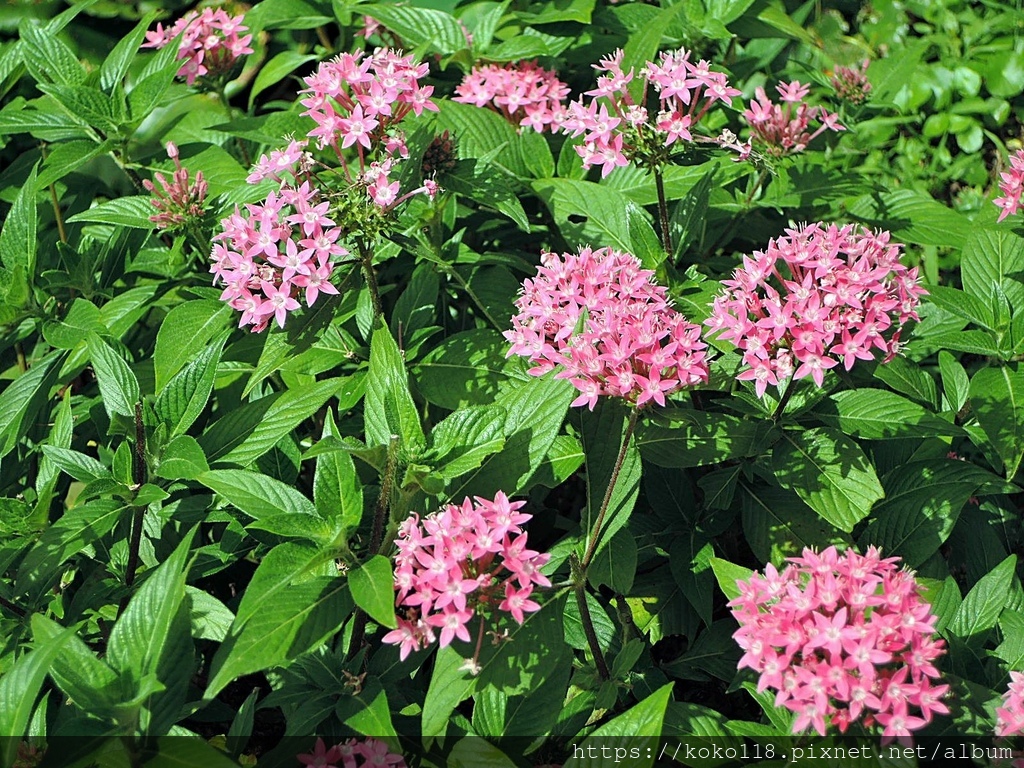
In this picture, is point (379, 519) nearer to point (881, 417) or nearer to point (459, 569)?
point (459, 569)

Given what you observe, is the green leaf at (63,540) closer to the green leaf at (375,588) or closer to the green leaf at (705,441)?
the green leaf at (375,588)

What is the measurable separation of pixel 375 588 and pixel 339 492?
312 millimetres

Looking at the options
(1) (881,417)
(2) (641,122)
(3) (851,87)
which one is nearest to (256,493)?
(2) (641,122)

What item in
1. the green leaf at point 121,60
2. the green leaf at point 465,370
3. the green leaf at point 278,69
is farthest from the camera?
the green leaf at point 278,69

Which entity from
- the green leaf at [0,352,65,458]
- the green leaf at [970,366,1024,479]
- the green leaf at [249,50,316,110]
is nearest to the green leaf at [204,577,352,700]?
the green leaf at [0,352,65,458]

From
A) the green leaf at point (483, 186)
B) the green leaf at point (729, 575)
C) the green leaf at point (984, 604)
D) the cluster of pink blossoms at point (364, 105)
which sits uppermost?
A: the cluster of pink blossoms at point (364, 105)

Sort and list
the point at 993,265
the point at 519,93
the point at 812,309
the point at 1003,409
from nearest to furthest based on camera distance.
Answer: the point at 812,309
the point at 1003,409
the point at 993,265
the point at 519,93

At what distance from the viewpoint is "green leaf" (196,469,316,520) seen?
1.93 m

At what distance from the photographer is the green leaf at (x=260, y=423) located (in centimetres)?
221

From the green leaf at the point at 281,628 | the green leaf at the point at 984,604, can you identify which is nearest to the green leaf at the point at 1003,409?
the green leaf at the point at 984,604

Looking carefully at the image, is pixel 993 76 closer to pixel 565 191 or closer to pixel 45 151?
pixel 565 191

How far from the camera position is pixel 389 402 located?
1.99 m

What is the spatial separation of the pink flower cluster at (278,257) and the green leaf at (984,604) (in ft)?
5.05

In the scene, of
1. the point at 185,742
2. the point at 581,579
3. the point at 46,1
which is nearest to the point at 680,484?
the point at 581,579
